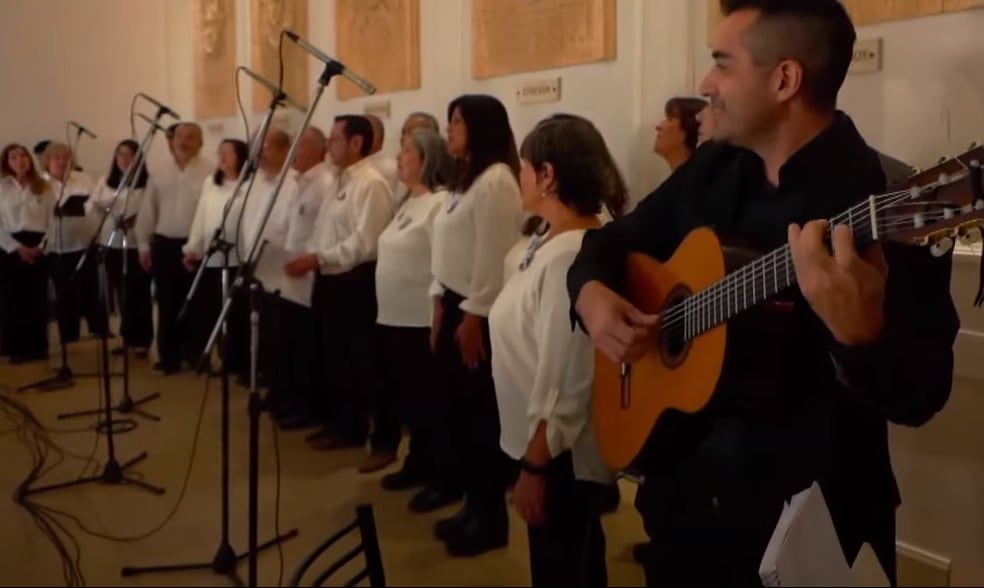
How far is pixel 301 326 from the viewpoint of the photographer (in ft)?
10.5

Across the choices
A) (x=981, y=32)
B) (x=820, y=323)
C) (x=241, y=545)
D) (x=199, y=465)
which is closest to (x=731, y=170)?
(x=820, y=323)

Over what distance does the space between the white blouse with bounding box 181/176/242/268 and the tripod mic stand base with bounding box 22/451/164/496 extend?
558mm

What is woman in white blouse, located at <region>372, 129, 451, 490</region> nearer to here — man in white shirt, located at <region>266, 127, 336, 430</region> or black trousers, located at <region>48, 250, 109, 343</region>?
man in white shirt, located at <region>266, 127, 336, 430</region>

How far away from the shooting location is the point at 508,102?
3.12m

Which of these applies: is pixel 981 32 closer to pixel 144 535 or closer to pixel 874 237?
pixel 874 237

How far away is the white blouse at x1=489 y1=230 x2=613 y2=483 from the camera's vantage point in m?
1.78

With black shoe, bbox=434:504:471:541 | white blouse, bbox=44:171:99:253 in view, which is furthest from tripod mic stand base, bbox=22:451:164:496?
black shoe, bbox=434:504:471:541

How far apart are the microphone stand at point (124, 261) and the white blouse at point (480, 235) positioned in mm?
934

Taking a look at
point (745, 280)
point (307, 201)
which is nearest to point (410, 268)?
point (307, 201)

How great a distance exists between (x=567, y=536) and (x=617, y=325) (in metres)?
0.55

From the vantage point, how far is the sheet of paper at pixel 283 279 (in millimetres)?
3293

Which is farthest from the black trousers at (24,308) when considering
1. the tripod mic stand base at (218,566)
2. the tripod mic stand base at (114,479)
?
the tripod mic stand base at (218,566)

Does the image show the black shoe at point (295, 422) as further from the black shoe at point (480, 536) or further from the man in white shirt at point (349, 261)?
the black shoe at point (480, 536)

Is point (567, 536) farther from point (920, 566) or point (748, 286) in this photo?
point (920, 566)
